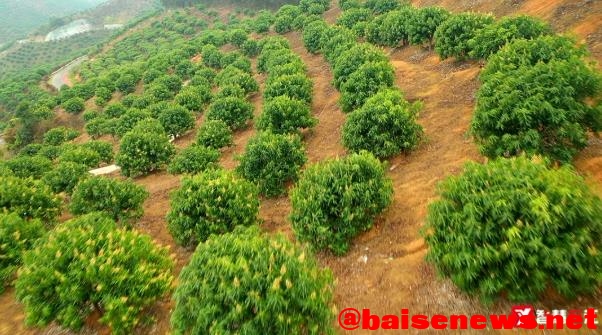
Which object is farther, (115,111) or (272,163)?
(115,111)

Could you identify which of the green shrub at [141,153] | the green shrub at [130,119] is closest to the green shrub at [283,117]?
the green shrub at [141,153]

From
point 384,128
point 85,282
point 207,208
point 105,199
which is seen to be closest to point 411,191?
point 384,128

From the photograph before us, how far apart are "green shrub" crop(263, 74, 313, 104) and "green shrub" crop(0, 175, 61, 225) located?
1105cm

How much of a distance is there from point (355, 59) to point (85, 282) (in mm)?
15910

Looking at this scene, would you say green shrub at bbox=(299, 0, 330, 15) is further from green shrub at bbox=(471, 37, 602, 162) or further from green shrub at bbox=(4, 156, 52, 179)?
green shrub at bbox=(471, 37, 602, 162)

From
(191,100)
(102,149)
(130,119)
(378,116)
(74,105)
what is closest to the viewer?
(378,116)

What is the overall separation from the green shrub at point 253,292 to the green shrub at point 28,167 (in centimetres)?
1942

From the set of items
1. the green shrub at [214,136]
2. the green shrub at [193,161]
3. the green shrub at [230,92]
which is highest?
the green shrub at [193,161]

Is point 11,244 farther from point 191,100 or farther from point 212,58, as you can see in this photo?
point 212,58

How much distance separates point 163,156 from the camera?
2022 cm

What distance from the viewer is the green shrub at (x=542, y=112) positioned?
370 inches

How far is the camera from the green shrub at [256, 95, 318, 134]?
17.8 m

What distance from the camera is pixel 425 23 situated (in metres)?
22.9

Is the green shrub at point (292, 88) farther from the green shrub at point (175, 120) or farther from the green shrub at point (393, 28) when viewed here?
the green shrub at point (393, 28)
